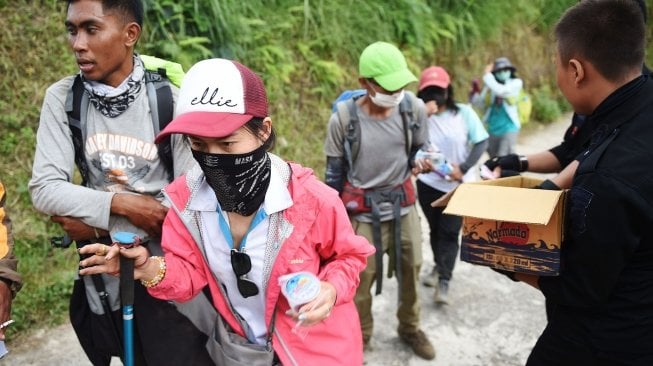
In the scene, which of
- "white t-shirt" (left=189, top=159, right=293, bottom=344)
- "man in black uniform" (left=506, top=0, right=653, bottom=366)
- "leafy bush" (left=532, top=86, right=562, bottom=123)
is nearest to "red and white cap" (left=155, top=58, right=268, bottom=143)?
"white t-shirt" (left=189, top=159, right=293, bottom=344)

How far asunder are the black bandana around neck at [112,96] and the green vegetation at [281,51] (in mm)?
2708

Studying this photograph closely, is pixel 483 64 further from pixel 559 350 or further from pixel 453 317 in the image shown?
pixel 559 350

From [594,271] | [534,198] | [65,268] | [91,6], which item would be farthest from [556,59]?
[65,268]

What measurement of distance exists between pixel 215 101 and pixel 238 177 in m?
0.30

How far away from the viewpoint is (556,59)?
2316mm

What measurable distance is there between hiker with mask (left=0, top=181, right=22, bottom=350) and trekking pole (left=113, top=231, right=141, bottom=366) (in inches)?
17.8

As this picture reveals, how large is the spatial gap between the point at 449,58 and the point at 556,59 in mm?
8729

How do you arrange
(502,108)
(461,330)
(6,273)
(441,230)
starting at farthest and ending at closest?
1. (502,108)
2. (441,230)
3. (461,330)
4. (6,273)

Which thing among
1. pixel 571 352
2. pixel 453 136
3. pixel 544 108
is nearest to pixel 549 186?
pixel 571 352

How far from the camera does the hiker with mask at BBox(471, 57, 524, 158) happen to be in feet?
23.9

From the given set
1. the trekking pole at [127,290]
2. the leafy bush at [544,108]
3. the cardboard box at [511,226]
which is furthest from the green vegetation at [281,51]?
the cardboard box at [511,226]

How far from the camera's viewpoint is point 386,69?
372 cm

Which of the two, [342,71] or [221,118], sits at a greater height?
[221,118]

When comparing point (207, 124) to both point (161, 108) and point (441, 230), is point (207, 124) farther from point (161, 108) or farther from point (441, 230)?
point (441, 230)
